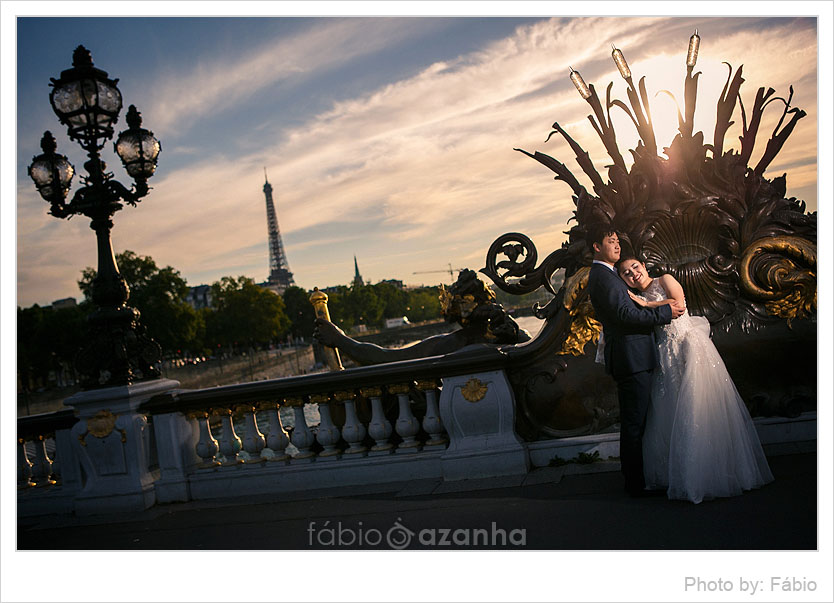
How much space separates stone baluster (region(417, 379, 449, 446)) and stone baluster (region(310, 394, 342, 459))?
0.81m

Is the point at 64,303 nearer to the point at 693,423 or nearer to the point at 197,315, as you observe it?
the point at 197,315

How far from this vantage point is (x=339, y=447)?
7176 mm

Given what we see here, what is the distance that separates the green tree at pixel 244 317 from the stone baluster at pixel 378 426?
72.6 m

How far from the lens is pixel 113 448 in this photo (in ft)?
23.6

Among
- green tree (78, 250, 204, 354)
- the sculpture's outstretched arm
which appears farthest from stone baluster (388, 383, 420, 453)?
green tree (78, 250, 204, 354)

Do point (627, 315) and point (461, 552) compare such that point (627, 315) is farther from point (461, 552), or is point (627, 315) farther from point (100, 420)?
point (100, 420)

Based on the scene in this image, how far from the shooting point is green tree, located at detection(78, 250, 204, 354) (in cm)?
5556

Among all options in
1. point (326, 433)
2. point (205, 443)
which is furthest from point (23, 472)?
point (326, 433)

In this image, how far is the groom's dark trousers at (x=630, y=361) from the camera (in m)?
5.31

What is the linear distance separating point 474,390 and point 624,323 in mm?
1600

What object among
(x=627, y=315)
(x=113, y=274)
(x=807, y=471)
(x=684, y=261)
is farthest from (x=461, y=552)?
(x=113, y=274)

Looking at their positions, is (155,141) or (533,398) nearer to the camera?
(533,398)

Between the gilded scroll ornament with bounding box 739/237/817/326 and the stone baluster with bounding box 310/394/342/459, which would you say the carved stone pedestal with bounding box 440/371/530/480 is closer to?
the stone baluster with bounding box 310/394/342/459

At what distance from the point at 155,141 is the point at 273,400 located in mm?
2702
